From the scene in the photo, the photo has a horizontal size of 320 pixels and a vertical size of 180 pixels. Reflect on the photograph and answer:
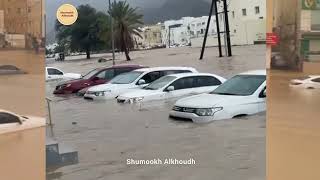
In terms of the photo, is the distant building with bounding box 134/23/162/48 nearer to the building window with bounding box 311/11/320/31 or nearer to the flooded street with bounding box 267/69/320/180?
the flooded street with bounding box 267/69/320/180

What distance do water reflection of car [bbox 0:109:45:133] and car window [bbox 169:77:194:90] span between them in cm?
91

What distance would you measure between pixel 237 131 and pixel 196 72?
0.48 meters

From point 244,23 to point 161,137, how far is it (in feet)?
3.01

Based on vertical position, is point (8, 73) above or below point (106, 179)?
above

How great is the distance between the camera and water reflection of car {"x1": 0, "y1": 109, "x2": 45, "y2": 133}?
3.19 m

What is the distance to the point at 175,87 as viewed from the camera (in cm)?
371

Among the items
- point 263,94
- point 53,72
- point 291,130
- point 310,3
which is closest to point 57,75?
point 53,72

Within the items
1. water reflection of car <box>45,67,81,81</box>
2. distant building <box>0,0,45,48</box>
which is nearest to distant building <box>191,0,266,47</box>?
water reflection of car <box>45,67,81,81</box>

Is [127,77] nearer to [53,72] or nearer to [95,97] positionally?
[95,97]

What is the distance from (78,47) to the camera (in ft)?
11.6

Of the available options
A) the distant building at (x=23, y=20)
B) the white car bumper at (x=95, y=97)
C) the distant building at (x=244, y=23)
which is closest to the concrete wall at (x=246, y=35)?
the distant building at (x=244, y=23)

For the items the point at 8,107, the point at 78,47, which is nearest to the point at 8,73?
the point at 8,107

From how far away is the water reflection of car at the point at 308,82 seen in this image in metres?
3.22

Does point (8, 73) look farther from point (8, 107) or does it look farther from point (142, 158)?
point (142, 158)
